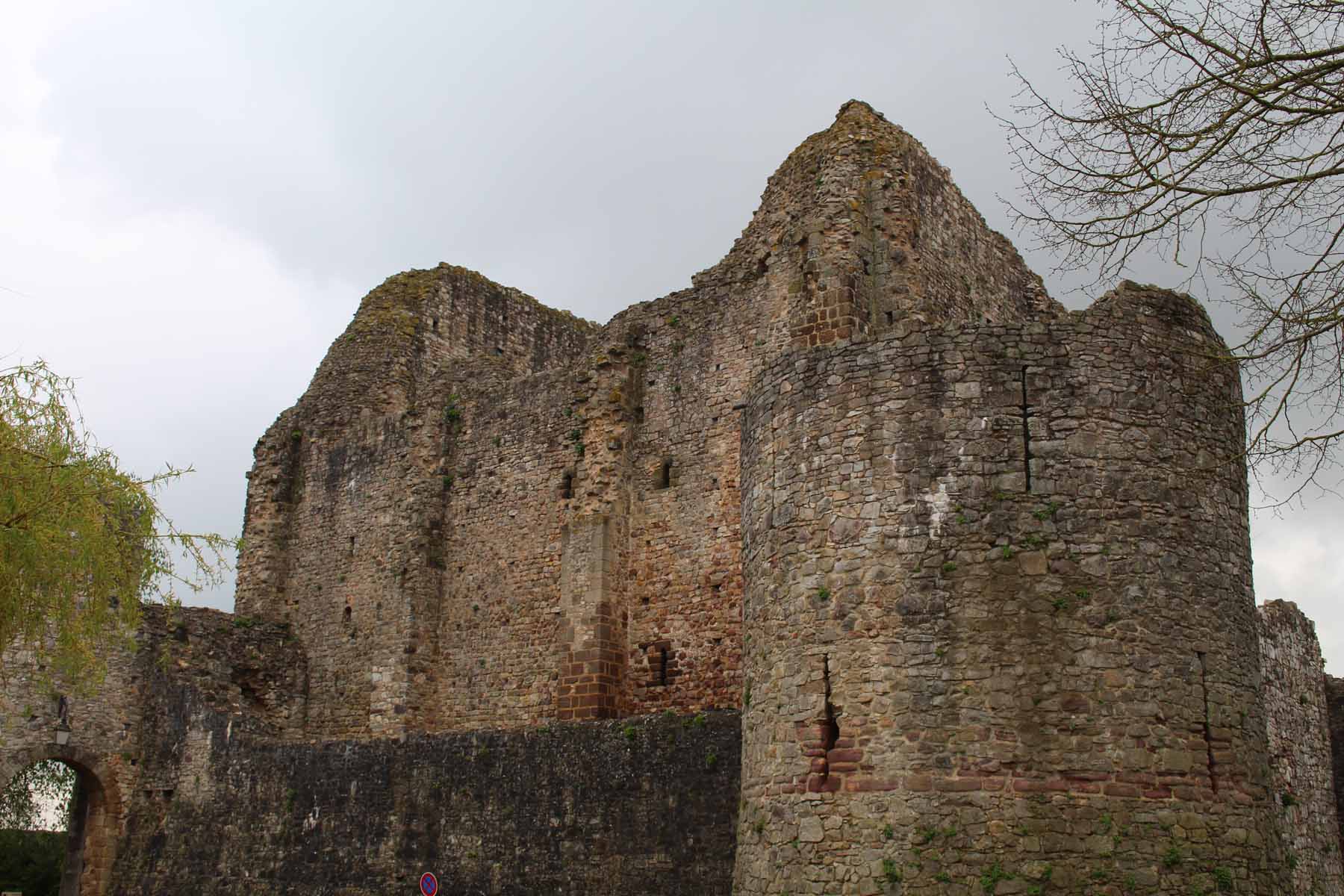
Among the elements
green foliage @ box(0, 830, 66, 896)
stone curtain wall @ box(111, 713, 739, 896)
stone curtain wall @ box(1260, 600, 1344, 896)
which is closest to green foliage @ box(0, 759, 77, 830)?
green foliage @ box(0, 830, 66, 896)

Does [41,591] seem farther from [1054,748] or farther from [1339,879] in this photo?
[1339,879]

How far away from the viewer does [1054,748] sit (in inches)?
381

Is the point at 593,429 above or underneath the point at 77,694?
above

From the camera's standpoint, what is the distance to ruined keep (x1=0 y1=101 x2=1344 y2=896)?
388 inches

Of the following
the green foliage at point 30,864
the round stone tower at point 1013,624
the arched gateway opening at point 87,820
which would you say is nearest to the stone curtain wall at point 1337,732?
the round stone tower at point 1013,624

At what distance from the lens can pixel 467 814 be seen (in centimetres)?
1498

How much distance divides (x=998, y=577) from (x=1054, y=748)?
124 cm

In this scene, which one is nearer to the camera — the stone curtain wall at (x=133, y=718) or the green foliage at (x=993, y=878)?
the green foliage at (x=993, y=878)

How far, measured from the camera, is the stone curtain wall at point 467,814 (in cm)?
1303

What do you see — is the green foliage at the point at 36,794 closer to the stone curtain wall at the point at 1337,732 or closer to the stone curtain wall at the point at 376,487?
the stone curtain wall at the point at 376,487

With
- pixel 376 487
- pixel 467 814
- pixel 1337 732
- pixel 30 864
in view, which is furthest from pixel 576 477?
pixel 30 864

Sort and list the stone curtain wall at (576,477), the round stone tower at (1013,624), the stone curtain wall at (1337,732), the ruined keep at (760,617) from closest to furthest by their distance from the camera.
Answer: the round stone tower at (1013,624), the ruined keep at (760,617), the stone curtain wall at (576,477), the stone curtain wall at (1337,732)

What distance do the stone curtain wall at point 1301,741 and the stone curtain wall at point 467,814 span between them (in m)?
8.62

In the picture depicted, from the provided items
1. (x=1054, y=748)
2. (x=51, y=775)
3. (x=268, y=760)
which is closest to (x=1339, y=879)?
(x=1054, y=748)
